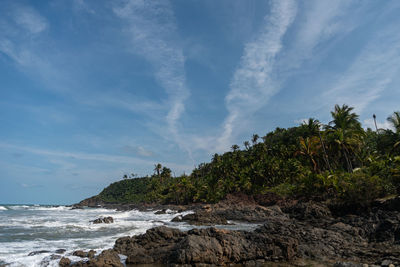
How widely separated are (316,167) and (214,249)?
135 ft

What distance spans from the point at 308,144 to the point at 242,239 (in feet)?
116

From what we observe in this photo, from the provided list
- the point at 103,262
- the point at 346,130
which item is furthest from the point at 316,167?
the point at 103,262

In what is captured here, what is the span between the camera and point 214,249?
10.4 metres

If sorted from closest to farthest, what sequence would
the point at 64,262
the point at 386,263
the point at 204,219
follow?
the point at 386,263 → the point at 64,262 → the point at 204,219

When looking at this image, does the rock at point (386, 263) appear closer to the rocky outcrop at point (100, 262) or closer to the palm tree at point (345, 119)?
the rocky outcrop at point (100, 262)

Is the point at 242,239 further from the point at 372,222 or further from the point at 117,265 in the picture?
the point at 372,222

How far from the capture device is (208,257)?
1004cm

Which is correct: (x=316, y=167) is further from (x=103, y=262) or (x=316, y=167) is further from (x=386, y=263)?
(x=103, y=262)

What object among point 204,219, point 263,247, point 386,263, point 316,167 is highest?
point 316,167

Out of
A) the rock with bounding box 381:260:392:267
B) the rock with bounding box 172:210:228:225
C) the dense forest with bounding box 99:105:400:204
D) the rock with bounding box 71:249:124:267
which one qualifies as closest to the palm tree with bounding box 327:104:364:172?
the dense forest with bounding box 99:105:400:204

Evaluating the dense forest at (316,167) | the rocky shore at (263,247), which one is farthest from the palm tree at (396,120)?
the rocky shore at (263,247)

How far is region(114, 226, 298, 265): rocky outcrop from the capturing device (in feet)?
33.0

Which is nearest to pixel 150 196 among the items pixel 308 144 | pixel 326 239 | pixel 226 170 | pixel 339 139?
pixel 226 170

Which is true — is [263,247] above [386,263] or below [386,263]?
above
